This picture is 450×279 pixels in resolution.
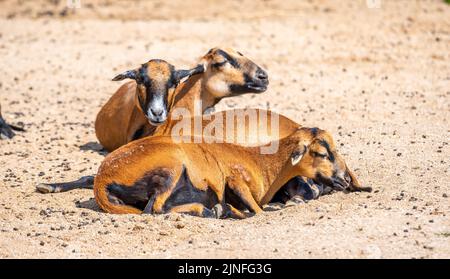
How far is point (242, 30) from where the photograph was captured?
19344mm

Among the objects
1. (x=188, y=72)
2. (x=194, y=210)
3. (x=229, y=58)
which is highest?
(x=229, y=58)

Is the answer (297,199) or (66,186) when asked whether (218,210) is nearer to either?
(297,199)

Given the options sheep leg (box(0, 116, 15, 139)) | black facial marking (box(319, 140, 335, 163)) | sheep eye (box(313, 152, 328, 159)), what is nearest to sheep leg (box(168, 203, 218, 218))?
sheep eye (box(313, 152, 328, 159))

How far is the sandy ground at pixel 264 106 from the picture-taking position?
887 cm

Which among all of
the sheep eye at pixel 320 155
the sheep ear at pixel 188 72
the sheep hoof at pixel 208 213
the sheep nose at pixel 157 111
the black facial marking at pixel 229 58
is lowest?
the sheep hoof at pixel 208 213

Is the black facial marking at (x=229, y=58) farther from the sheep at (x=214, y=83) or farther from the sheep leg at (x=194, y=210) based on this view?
the sheep leg at (x=194, y=210)

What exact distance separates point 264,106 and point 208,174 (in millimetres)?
5573

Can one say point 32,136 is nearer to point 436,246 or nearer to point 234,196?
point 234,196

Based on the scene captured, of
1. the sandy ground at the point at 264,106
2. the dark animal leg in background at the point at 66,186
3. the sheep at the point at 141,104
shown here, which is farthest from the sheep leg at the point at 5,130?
the dark animal leg in background at the point at 66,186

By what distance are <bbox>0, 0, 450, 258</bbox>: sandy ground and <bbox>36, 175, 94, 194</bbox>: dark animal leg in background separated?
13 centimetres

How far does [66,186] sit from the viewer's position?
11.1m

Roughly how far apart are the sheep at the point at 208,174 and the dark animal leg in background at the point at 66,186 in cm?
132

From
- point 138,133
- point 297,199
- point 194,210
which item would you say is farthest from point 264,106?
point 194,210

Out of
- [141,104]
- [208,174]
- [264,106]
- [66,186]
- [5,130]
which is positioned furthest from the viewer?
[264,106]
